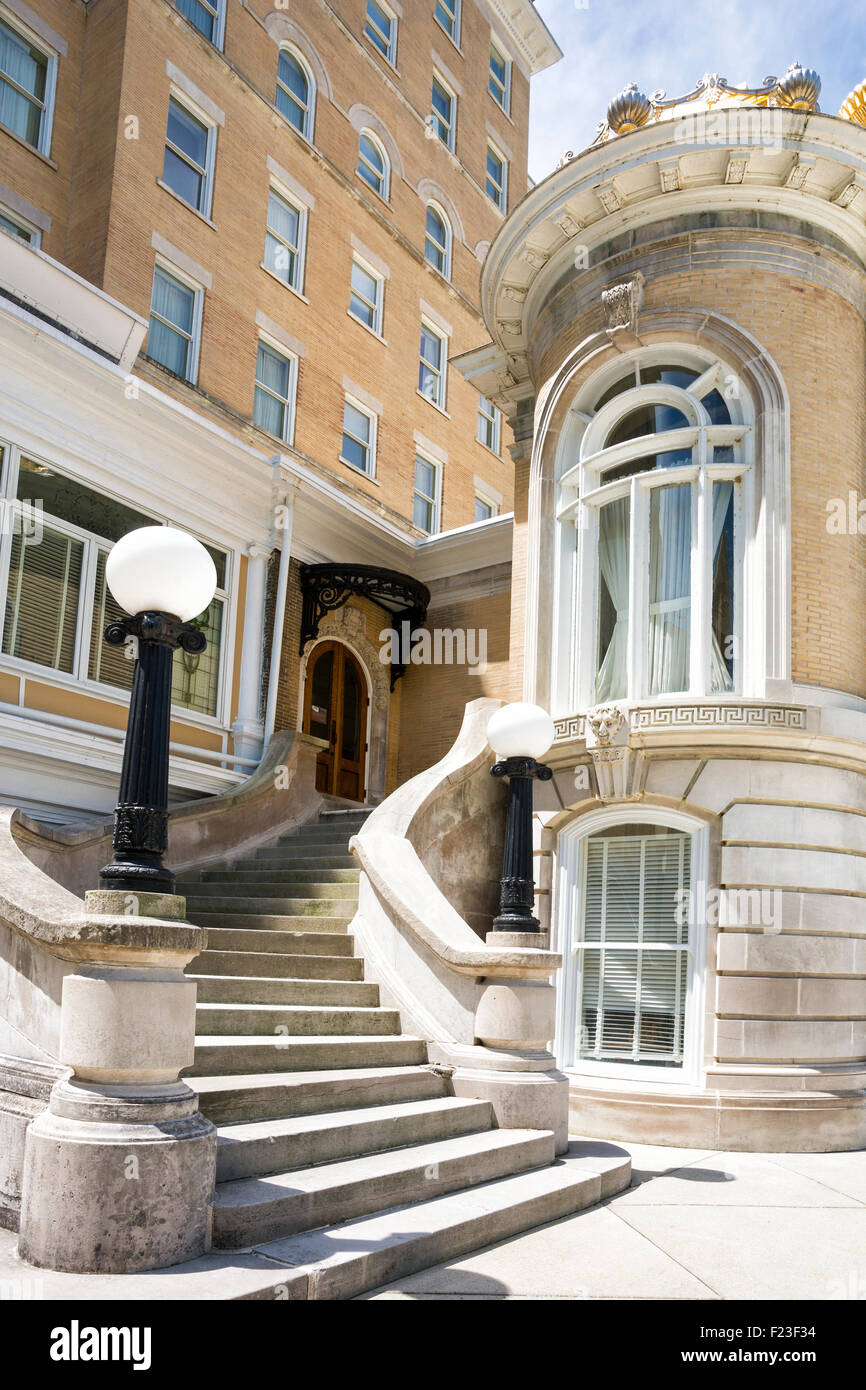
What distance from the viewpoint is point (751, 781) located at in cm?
1048

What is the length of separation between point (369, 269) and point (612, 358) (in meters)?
12.3

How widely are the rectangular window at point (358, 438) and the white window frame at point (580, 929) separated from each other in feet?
39.4

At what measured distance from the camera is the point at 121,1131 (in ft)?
15.6

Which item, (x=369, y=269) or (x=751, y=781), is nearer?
(x=751, y=781)

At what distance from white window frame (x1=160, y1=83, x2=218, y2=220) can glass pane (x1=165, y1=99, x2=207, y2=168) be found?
0.04 m

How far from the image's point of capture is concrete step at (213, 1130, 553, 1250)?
5.09 meters

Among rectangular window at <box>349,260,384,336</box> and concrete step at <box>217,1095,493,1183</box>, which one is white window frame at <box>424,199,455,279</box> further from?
concrete step at <box>217,1095,493,1183</box>

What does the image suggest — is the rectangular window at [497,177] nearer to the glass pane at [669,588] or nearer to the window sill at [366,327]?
the window sill at [366,327]

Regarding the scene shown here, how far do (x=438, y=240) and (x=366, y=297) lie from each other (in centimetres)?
408

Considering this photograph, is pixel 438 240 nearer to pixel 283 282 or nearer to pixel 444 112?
pixel 444 112
